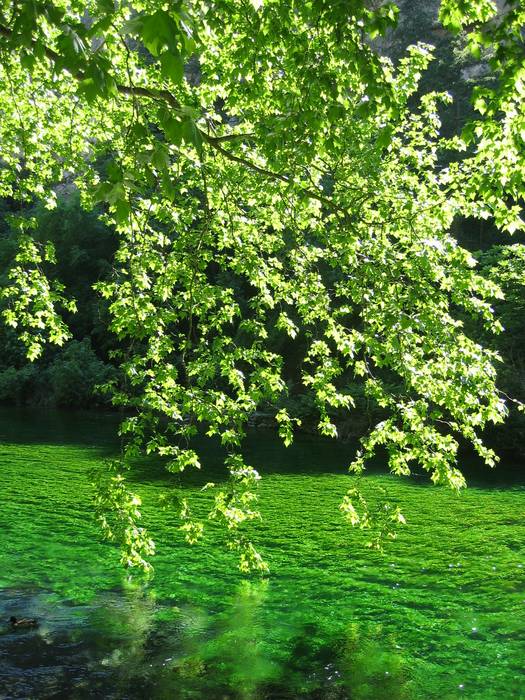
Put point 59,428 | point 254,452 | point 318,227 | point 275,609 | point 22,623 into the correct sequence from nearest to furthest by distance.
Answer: point 318,227, point 22,623, point 275,609, point 254,452, point 59,428

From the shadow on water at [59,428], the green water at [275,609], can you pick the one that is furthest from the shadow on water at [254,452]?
the green water at [275,609]

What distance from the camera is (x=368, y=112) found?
4.27 metres

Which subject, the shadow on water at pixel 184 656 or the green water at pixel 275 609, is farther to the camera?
the green water at pixel 275 609

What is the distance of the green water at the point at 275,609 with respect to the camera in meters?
6.57

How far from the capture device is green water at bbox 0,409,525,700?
6574 millimetres

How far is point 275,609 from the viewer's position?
27.3ft

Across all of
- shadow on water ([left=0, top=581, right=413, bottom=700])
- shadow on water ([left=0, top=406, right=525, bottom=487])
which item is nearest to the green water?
shadow on water ([left=0, top=581, right=413, bottom=700])

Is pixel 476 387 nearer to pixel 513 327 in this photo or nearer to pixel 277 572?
pixel 277 572

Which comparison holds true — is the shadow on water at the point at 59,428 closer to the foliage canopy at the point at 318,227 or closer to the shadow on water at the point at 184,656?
the shadow on water at the point at 184,656

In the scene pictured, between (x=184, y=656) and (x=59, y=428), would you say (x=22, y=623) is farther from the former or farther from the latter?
(x=59, y=428)

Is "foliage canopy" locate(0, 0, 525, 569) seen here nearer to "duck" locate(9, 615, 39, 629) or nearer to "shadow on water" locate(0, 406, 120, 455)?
"duck" locate(9, 615, 39, 629)

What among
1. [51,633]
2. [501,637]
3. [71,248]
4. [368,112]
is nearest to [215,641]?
[51,633]

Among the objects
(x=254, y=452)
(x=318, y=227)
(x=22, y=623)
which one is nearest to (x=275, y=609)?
(x=22, y=623)

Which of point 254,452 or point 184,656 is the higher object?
point 254,452
